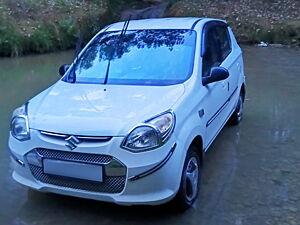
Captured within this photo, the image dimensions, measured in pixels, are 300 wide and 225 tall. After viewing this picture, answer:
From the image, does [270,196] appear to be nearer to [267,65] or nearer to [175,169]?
[175,169]

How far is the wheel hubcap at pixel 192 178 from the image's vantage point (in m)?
3.68

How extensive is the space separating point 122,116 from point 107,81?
2.95ft

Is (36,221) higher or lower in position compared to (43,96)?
lower

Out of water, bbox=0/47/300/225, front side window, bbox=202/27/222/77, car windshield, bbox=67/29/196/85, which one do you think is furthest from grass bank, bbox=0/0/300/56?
front side window, bbox=202/27/222/77

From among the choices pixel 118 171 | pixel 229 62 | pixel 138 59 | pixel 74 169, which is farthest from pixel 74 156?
pixel 229 62

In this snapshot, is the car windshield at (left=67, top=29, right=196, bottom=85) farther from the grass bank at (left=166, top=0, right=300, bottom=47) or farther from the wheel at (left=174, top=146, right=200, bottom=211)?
the grass bank at (left=166, top=0, right=300, bottom=47)

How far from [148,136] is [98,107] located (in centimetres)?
59

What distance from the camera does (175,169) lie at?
3361 millimetres

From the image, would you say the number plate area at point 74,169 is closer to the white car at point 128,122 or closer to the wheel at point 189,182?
the white car at point 128,122

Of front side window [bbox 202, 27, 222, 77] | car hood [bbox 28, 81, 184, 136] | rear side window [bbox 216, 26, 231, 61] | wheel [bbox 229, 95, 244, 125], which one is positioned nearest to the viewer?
car hood [bbox 28, 81, 184, 136]

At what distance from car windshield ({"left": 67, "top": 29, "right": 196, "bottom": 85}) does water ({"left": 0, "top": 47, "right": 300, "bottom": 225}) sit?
45.2 inches

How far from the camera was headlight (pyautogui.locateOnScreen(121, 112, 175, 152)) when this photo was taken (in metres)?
3.23

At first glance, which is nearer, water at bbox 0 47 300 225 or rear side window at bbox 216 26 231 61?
water at bbox 0 47 300 225

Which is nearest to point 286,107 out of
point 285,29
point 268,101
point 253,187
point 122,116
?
Answer: point 268,101
